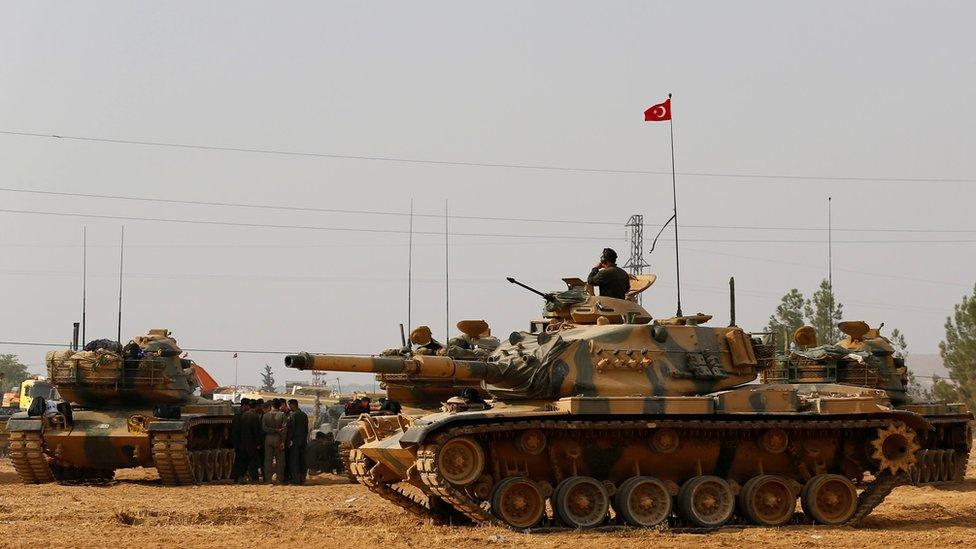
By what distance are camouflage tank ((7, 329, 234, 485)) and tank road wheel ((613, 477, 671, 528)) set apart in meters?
11.4

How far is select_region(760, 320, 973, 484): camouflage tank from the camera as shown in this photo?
2953 cm

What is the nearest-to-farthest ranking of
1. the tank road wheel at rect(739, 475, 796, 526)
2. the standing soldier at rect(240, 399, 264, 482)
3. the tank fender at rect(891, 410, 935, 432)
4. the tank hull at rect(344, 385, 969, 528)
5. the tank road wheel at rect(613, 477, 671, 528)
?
the tank hull at rect(344, 385, 969, 528) < the tank road wheel at rect(613, 477, 671, 528) < the tank road wheel at rect(739, 475, 796, 526) < the tank fender at rect(891, 410, 935, 432) < the standing soldier at rect(240, 399, 264, 482)

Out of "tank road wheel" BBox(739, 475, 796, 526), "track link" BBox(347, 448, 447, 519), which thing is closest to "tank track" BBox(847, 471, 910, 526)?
"tank road wheel" BBox(739, 475, 796, 526)

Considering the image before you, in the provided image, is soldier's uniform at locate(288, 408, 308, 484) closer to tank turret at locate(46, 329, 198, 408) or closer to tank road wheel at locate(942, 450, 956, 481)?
tank turret at locate(46, 329, 198, 408)

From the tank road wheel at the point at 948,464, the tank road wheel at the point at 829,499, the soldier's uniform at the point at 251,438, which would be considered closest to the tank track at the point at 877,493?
the tank road wheel at the point at 829,499

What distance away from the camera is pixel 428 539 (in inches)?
685

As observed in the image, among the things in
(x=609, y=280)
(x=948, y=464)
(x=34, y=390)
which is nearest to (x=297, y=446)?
(x=609, y=280)

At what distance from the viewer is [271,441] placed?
96.3 ft

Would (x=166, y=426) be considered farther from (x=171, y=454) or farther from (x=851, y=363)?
(x=851, y=363)

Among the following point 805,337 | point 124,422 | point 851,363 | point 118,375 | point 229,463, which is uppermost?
point 805,337

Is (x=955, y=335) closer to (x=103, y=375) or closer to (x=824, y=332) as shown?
(x=824, y=332)

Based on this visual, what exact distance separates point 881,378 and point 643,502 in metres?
12.7

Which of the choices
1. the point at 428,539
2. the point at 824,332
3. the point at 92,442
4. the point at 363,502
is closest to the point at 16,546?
the point at 428,539

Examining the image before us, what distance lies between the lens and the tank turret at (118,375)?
2933 centimetres
